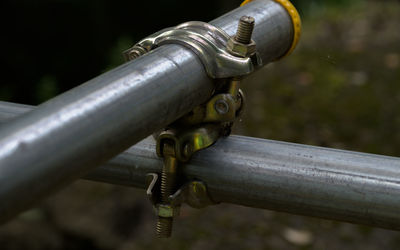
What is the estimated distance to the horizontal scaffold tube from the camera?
39.4 inches

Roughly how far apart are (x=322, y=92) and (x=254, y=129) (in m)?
0.32

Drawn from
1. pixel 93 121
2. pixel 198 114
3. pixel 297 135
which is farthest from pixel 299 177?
pixel 297 135

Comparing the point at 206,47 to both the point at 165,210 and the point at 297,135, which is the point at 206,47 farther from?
the point at 297,135

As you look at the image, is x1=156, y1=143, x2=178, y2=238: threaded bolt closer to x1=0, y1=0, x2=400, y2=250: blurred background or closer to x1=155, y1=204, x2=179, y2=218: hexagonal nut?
x1=155, y1=204, x2=179, y2=218: hexagonal nut

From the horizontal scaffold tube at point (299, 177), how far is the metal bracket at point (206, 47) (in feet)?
0.43

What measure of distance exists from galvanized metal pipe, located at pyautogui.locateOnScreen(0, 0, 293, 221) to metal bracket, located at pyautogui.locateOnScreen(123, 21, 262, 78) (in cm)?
2

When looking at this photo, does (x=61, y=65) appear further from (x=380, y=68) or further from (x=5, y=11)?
(x=380, y=68)

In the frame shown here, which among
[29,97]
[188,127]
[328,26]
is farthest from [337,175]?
[29,97]

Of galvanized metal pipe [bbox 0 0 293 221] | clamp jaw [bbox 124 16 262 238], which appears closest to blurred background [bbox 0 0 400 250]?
Answer: clamp jaw [bbox 124 16 262 238]

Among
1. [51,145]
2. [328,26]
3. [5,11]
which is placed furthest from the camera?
[5,11]

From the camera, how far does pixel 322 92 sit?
8.73ft

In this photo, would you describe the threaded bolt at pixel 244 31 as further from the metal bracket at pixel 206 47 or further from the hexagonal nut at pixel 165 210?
the hexagonal nut at pixel 165 210

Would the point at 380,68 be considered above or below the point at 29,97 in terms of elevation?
above

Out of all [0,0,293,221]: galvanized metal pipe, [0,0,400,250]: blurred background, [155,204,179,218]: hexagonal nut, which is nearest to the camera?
[0,0,293,221]: galvanized metal pipe
